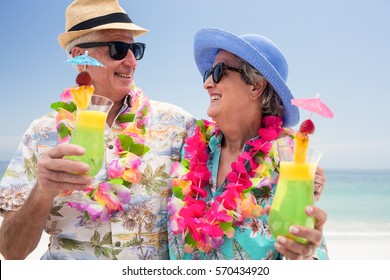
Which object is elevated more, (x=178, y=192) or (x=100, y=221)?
(x=178, y=192)

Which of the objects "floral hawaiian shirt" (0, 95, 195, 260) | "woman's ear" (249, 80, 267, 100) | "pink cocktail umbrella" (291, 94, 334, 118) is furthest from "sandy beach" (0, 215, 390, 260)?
"pink cocktail umbrella" (291, 94, 334, 118)

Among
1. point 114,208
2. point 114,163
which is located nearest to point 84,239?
point 114,208

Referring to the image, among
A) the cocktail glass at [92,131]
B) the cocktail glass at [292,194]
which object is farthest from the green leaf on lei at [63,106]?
the cocktail glass at [292,194]

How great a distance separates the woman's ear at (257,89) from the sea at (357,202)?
Answer: 342 inches

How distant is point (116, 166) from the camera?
306cm

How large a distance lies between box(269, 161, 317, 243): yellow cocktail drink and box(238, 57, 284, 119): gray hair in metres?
0.80

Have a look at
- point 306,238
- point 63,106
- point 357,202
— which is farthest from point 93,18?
point 357,202

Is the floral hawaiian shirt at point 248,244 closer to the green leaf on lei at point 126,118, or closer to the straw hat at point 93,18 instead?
the green leaf on lei at point 126,118

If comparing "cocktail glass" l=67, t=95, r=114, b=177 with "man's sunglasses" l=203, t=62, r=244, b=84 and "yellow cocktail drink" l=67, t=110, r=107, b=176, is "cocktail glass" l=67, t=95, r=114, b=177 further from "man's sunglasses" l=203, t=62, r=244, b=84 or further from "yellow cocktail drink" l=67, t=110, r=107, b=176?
"man's sunglasses" l=203, t=62, r=244, b=84

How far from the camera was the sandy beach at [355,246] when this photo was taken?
8.59m

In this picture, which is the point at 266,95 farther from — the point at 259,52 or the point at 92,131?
the point at 92,131

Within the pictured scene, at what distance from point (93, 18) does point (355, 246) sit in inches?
297

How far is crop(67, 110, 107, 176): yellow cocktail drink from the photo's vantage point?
8.02 feet

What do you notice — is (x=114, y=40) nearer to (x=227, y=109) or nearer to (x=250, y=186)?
(x=227, y=109)
